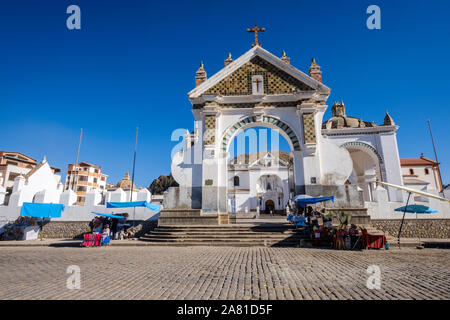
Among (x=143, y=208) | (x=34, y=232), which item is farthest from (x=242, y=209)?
(x=34, y=232)

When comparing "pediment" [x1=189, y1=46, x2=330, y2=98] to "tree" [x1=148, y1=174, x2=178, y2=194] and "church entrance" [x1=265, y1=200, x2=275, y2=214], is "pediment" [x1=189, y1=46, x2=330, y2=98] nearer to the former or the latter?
"church entrance" [x1=265, y1=200, x2=275, y2=214]

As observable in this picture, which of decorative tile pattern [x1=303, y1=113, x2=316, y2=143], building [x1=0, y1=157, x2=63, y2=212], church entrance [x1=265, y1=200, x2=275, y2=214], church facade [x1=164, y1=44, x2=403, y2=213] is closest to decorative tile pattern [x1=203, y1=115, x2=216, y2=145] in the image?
church facade [x1=164, y1=44, x2=403, y2=213]

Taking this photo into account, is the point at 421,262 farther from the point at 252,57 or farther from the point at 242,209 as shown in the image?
the point at 242,209

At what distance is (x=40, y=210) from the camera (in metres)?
14.0

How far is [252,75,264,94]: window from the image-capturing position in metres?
14.7

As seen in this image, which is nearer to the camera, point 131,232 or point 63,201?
point 131,232

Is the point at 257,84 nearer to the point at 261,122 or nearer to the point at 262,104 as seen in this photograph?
the point at 262,104

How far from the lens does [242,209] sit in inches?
1485

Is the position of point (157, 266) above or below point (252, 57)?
below

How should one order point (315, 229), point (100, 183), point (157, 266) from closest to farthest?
point (157, 266) → point (315, 229) → point (100, 183)

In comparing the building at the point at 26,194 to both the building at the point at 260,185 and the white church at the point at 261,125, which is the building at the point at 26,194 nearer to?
the white church at the point at 261,125

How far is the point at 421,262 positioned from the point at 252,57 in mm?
13443

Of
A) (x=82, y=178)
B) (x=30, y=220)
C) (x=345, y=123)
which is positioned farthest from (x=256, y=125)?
(x=82, y=178)
